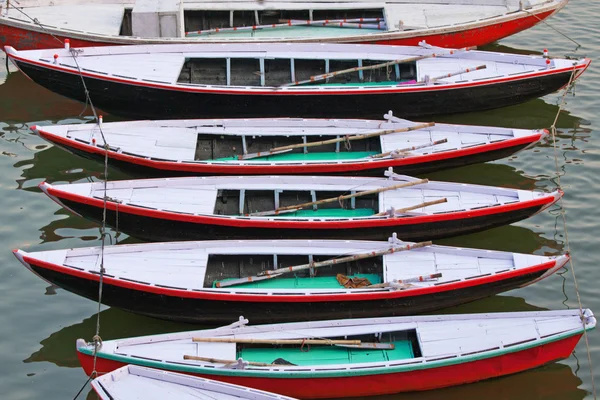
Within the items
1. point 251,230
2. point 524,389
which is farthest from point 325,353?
point 524,389

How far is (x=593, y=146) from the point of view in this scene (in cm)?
2453

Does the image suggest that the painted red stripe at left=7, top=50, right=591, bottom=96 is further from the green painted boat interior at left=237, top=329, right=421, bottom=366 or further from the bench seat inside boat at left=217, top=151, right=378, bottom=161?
the green painted boat interior at left=237, top=329, right=421, bottom=366

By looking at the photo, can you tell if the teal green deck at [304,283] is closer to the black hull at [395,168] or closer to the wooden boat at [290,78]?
the black hull at [395,168]

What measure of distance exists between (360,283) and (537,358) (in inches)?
143

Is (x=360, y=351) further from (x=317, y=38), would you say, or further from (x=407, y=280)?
(x=317, y=38)

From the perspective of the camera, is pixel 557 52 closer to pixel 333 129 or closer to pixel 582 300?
pixel 333 129

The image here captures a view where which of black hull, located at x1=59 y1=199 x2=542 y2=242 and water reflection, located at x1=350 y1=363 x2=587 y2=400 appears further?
black hull, located at x1=59 y1=199 x2=542 y2=242

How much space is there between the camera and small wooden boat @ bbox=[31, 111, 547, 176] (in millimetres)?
20859

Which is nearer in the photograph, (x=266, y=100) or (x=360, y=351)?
(x=360, y=351)

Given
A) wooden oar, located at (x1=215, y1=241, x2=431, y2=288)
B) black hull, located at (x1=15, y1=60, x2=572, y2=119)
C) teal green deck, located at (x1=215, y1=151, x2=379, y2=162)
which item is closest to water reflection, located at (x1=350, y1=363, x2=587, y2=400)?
wooden oar, located at (x1=215, y1=241, x2=431, y2=288)

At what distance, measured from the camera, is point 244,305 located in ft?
56.4

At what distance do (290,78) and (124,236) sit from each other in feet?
23.6

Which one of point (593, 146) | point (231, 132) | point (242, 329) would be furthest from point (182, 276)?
point (593, 146)

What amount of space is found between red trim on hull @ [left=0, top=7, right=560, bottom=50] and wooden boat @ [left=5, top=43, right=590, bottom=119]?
111 cm
